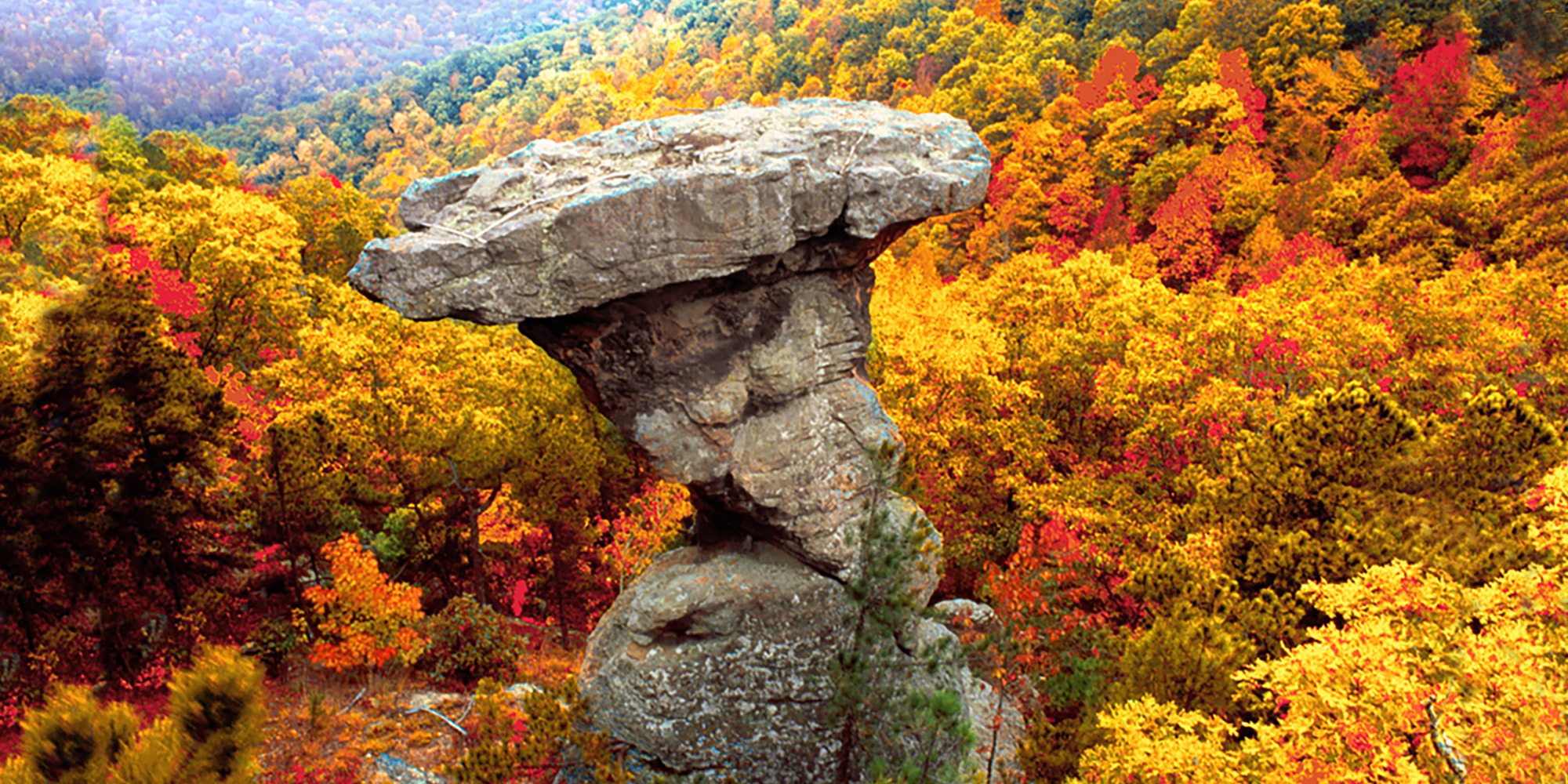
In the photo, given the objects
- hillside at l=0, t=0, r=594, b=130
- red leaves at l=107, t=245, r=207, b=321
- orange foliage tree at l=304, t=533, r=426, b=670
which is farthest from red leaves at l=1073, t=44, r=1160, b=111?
hillside at l=0, t=0, r=594, b=130

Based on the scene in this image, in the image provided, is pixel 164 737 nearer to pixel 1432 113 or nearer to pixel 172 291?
pixel 172 291

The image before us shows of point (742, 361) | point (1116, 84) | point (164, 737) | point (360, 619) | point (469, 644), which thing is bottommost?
point (469, 644)

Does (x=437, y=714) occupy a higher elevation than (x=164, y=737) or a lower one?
lower

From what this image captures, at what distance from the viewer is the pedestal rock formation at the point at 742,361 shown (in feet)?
42.8

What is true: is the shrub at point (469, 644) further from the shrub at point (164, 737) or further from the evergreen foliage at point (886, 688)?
the shrub at point (164, 737)

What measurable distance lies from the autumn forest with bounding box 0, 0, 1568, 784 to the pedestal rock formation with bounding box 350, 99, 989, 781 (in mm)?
1513

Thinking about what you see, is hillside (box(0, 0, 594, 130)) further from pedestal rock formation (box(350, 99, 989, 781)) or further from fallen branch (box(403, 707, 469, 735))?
pedestal rock formation (box(350, 99, 989, 781))

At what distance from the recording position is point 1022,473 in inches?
874

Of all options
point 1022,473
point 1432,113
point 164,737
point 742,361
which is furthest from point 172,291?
point 1432,113

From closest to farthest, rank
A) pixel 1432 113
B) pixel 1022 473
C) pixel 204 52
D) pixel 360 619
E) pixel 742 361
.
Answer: pixel 742 361, pixel 360 619, pixel 1022 473, pixel 1432 113, pixel 204 52

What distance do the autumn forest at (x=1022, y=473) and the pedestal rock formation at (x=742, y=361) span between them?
1.51 metres

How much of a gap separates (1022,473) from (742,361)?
1076cm

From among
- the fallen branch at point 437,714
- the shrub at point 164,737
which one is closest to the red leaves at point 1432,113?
the fallen branch at point 437,714

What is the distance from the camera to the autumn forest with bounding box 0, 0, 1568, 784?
9438 mm
